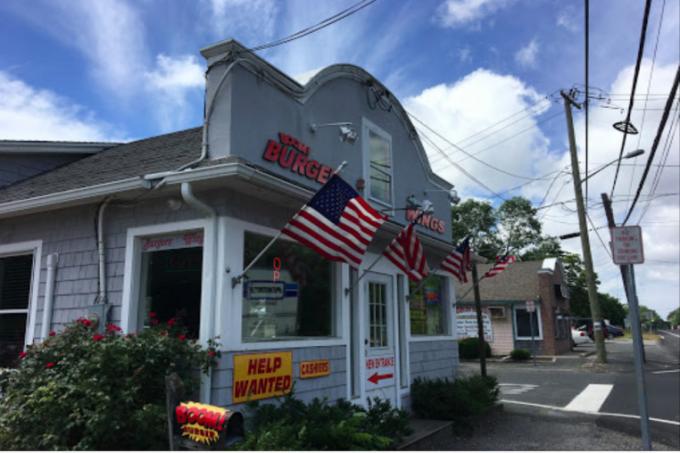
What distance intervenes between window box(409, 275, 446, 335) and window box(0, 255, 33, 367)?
6.66 m

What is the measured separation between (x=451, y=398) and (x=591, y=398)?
18.7ft

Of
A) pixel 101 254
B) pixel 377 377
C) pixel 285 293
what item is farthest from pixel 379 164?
pixel 101 254

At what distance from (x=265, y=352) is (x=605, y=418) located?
742cm

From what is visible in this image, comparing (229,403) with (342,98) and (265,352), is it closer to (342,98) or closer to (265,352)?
(265,352)

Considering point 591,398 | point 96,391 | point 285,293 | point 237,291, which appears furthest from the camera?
point 591,398

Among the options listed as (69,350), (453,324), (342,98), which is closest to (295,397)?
(69,350)

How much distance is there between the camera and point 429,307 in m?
11.8

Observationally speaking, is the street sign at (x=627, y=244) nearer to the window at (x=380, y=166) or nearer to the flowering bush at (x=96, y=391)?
the window at (x=380, y=166)

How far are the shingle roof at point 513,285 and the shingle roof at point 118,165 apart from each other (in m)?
20.5

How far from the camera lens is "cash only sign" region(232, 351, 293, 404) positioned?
20.1 feet

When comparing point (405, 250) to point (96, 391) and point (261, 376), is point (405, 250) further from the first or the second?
point (96, 391)

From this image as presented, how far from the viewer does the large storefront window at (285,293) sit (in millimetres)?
6754

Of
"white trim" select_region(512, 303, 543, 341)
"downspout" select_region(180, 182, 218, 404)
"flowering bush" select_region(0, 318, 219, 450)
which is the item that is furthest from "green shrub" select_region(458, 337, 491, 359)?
"flowering bush" select_region(0, 318, 219, 450)

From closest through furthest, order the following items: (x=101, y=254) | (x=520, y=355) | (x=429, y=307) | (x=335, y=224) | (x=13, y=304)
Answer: (x=335, y=224) < (x=101, y=254) < (x=13, y=304) < (x=429, y=307) < (x=520, y=355)
